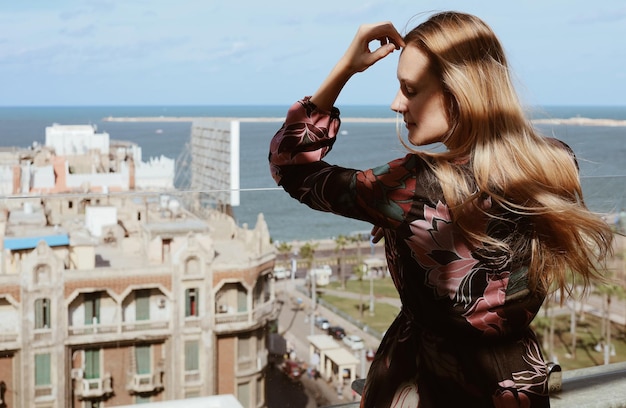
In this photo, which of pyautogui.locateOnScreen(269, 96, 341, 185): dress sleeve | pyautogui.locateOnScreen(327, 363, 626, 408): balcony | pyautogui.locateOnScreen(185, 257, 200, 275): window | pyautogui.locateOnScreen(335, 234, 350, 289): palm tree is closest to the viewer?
pyautogui.locateOnScreen(269, 96, 341, 185): dress sleeve

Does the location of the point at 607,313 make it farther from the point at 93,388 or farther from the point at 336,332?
the point at 93,388

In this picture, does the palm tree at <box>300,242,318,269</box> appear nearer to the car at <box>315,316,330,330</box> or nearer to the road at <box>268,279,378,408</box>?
the road at <box>268,279,378,408</box>

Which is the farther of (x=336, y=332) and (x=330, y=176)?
(x=336, y=332)

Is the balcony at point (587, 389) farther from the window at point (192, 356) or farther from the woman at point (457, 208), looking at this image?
the woman at point (457, 208)

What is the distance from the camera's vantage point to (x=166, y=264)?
111 inches

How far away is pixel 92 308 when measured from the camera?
2586 mm

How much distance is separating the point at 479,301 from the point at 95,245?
2171mm

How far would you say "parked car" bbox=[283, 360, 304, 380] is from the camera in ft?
9.04

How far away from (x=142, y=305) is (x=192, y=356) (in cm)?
24

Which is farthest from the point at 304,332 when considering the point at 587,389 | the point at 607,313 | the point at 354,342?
the point at 607,313

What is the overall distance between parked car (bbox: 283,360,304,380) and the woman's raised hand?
5.93 ft

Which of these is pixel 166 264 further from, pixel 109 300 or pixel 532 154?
pixel 532 154

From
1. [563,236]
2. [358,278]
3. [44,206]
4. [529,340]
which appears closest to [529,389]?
[529,340]

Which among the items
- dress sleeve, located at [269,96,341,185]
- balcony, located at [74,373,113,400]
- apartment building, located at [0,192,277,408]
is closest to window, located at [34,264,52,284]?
apartment building, located at [0,192,277,408]
